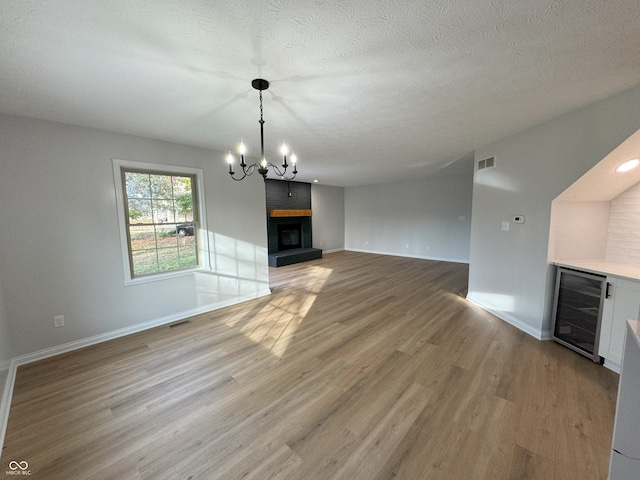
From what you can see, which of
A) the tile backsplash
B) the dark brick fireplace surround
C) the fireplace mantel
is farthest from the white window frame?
the tile backsplash

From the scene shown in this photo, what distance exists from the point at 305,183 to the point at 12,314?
6.79m

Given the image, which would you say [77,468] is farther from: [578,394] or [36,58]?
[578,394]

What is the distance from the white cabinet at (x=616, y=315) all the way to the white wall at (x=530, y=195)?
51 centimetres

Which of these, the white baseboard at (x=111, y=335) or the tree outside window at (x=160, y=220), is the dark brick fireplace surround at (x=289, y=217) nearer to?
the white baseboard at (x=111, y=335)

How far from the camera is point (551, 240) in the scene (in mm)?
2727

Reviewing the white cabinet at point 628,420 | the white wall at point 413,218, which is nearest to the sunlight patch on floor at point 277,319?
the white cabinet at point 628,420

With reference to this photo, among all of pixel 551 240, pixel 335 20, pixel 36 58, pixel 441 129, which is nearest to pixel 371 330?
pixel 551 240

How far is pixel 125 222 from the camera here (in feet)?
9.93

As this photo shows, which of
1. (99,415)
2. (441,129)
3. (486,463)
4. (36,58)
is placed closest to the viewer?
(486,463)

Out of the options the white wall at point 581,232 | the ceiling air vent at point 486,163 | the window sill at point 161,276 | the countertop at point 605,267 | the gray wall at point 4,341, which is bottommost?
the gray wall at point 4,341

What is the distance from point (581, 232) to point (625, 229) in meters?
0.35

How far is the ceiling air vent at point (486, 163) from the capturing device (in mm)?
3447

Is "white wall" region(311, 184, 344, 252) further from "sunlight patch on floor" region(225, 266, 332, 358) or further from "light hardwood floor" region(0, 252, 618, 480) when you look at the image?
"light hardwood floor" region(0, 252, 618, 480)

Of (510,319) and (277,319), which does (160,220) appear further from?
(510,319)
